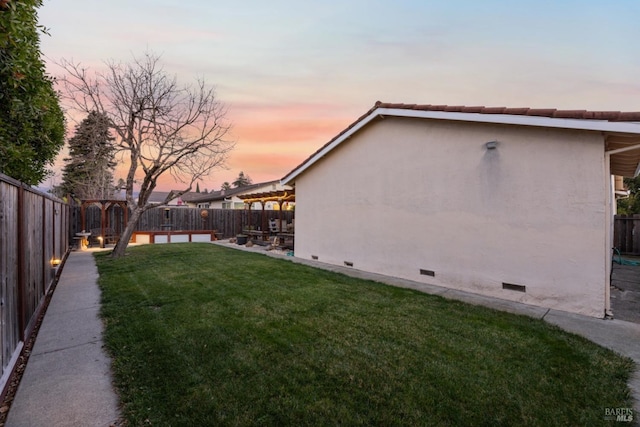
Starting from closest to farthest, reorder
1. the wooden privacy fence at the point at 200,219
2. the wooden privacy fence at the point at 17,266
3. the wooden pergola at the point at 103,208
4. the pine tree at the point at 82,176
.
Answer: the wooden privacy fence at the point at 17,266
the wooden pergola at the point at 103,208
the wooden privacy fence at the point at 200,219
the pine tree at the point at 82,176

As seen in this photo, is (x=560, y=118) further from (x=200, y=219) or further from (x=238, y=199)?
(x=238, y=199)

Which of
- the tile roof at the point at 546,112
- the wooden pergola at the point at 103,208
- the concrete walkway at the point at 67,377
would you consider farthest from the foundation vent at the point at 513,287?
the wooden pergola at the point at 103,208

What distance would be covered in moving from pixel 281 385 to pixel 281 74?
38.3ft

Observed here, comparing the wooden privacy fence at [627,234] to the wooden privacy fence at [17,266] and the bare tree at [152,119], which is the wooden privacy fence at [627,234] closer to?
the bare tree at [152,119]

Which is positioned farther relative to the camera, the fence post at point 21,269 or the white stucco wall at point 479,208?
the white stucco wall at point 479,208

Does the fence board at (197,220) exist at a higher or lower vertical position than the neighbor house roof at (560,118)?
lower

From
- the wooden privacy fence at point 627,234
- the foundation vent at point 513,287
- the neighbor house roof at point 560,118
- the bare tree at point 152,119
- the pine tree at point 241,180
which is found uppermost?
the pine tree at point 241,180

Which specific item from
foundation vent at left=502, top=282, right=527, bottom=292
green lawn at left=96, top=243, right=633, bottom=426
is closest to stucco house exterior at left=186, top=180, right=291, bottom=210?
foundation vent at left=502, top=282, right=527, bottom=292

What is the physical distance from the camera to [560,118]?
550 centimetres

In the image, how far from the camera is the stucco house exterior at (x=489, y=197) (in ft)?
18.0

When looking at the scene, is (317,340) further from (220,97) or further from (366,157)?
(220,97)

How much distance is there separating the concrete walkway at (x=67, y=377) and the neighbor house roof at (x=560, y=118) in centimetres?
737

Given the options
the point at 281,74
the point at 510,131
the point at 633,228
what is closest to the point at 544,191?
the point at 510,131

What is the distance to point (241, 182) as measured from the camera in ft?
239
